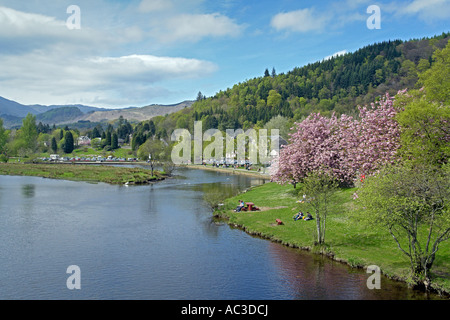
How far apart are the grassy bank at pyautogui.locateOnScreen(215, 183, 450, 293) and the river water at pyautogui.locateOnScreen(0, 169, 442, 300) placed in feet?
4.64

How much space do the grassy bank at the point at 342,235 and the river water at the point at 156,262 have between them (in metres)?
1.41

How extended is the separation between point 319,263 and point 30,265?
24295 millimetres

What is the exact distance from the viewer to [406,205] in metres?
24.2

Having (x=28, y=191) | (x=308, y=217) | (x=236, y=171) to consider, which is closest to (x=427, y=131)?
(x=308, y=217)

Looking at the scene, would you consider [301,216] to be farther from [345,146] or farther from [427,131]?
[427,131]

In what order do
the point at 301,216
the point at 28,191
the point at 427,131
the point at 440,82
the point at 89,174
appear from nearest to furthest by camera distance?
the point at 427,131, the point at 301,216, the point at 440,82, the point at 28,191, the point at 89,174

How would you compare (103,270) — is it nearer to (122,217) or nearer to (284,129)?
(122,217)

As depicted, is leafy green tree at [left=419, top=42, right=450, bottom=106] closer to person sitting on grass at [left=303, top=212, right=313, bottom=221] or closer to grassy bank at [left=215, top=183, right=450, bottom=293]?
grassy bank at [left=215, top=183, right=450, bottom=293]

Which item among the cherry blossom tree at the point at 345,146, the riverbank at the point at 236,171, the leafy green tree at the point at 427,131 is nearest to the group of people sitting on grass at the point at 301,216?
the cherry blossom tree at the point at 345,146

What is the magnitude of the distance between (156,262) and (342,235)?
18.4 metres

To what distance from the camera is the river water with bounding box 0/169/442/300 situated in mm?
25141

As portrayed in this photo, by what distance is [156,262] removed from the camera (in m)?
31.0

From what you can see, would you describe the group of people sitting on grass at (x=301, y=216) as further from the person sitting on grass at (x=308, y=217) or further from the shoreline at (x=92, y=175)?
the shoreline at (x=92, y=175)

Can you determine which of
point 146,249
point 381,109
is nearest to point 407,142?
point 381,109
